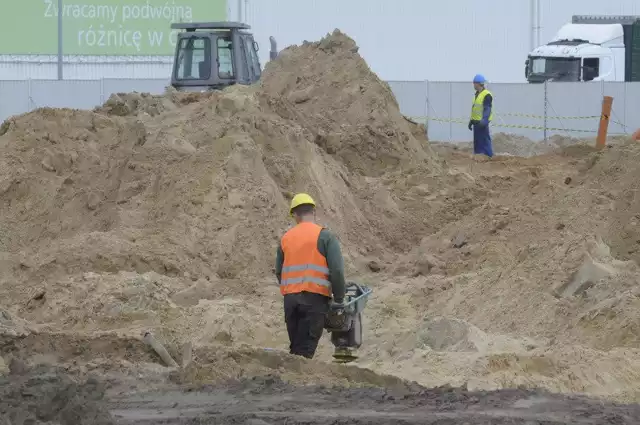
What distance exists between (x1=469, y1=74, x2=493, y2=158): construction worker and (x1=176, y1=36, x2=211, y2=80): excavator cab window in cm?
451

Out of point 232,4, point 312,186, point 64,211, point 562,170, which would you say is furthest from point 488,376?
point 232,4

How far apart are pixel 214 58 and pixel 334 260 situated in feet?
41.2

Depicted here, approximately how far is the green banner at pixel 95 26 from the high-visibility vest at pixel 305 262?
32.0 m

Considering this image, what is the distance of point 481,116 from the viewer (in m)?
21.7

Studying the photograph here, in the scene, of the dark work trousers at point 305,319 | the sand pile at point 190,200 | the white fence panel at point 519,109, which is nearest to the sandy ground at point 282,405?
the dark work trousers at point 305,319

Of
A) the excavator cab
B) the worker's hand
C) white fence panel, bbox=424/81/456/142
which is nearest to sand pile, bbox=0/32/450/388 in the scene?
the worker's hand

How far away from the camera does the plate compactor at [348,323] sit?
31.8 ft

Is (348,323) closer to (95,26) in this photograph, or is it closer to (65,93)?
(65,93)

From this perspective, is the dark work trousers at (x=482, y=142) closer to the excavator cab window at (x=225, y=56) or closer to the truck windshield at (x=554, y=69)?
the excavator cab window at (x=225, y=56)

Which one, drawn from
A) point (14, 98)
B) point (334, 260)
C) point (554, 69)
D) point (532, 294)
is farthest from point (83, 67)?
point (334, 260)

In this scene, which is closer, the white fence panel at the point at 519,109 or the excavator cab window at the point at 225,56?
the excavator cab window at the point at 225,56

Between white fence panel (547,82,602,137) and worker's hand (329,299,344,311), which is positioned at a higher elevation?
white fence panel (547,82,602,137)

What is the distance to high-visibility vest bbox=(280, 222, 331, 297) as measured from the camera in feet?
31.2

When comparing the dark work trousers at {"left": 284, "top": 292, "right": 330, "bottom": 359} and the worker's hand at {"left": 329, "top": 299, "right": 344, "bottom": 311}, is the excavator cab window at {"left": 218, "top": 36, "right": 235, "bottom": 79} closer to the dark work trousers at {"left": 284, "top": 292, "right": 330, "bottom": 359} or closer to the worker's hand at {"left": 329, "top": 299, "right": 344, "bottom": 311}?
the dark work trousers at {"left": 284, "top": 292, "right": 330, "bottom": 359}
